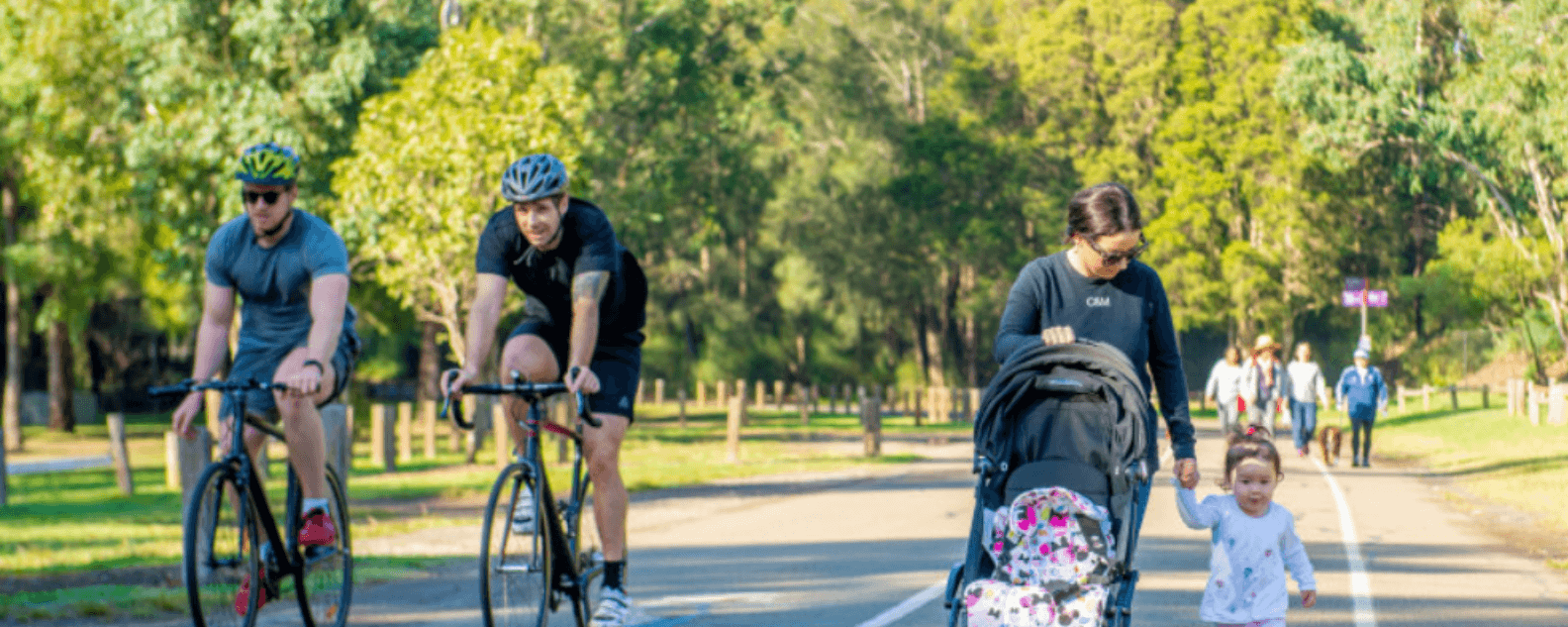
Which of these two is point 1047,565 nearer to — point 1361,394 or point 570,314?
point 570,314

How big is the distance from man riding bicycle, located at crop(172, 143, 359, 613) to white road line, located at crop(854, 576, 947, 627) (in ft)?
9.23

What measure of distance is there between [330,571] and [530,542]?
1.49 metres

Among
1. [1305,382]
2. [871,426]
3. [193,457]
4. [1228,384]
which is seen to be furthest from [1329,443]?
[193,457]

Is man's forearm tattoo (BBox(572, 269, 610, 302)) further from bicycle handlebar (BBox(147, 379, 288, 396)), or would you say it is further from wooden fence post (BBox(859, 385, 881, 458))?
wooden fence post (BBox(859, 385, 881, 458))

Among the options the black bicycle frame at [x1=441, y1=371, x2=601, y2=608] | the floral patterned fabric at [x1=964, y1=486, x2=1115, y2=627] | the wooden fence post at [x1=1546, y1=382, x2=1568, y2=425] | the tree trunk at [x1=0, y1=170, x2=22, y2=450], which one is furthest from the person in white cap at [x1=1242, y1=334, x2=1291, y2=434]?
the tree trunk at [x1=0, y1=170, x2=22, y2=450]

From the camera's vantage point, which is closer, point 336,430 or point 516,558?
point 516,558

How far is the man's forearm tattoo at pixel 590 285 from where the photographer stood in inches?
314

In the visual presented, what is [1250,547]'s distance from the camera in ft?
23.5

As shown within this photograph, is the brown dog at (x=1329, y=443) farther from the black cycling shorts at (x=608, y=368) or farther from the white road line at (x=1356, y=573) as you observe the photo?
the black cycling shorts at (x=608, y=368)

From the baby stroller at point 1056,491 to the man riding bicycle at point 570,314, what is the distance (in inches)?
77.1

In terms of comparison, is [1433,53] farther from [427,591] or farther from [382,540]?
[427,591]

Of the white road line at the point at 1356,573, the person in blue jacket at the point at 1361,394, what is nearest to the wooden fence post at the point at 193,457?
the white road line at the point at 1356,573

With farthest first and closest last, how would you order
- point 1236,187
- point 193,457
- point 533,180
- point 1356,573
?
1. point 1236,187
2. point 193,457
3. point 1356,573
4. point 533,180

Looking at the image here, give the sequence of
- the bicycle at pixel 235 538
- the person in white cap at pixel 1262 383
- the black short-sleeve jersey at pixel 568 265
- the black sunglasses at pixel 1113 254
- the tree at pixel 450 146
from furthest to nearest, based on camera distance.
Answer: the tree at pixel 450 146 < the person in white cap at pixel 1262 383 < the black short-sleeve jersey at pixel 568 265 < the bicycle at pixel 235 538 < the black sunglasses at pixel 1113 254
